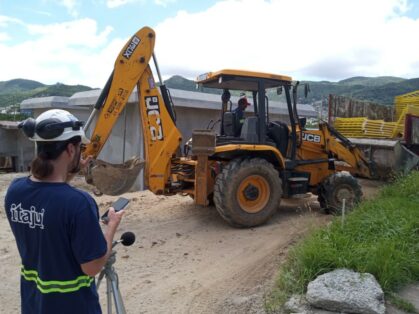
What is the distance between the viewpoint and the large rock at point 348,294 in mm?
3285

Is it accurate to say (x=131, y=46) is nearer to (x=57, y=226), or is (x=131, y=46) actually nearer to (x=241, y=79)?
(x=241, y=79)

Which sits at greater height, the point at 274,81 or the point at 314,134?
the point at 274,81

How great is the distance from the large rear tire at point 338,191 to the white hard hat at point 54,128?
20.8 ft

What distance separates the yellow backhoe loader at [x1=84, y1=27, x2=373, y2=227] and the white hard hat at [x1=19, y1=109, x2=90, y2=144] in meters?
4.53

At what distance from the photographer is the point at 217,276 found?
16.0ft

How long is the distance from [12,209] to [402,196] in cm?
578

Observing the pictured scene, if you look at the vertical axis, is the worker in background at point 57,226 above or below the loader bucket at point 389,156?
above

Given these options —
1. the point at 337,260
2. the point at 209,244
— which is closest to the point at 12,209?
the point at 337,260

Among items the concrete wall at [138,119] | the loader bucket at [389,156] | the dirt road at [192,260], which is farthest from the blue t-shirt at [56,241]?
the concrete wall at [138,119]

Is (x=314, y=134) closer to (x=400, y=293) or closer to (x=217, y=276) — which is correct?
(x=217, y=276)

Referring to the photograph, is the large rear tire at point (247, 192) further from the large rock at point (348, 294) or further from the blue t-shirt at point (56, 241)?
the blue t-shirt at point (56, 241)

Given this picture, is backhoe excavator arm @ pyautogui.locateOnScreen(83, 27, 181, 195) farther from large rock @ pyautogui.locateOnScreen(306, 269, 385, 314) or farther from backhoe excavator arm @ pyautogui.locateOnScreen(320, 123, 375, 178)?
large rock @ pyautogui.locateOnScreen(306, 269, 385, 314)

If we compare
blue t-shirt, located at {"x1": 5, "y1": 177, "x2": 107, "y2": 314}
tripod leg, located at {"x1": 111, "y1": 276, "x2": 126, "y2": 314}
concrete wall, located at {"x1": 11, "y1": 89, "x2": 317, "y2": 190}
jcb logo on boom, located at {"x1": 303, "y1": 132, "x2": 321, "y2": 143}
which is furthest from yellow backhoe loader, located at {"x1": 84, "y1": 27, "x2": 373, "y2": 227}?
blue t-shirt, located at {"x1": 5, "y1": 177, "x2": 107, "y2": 314}

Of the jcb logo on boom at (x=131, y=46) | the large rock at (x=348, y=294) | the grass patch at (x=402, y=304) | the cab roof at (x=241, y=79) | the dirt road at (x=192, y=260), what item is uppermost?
the jcb logo on boom at (x=131, y=46)
